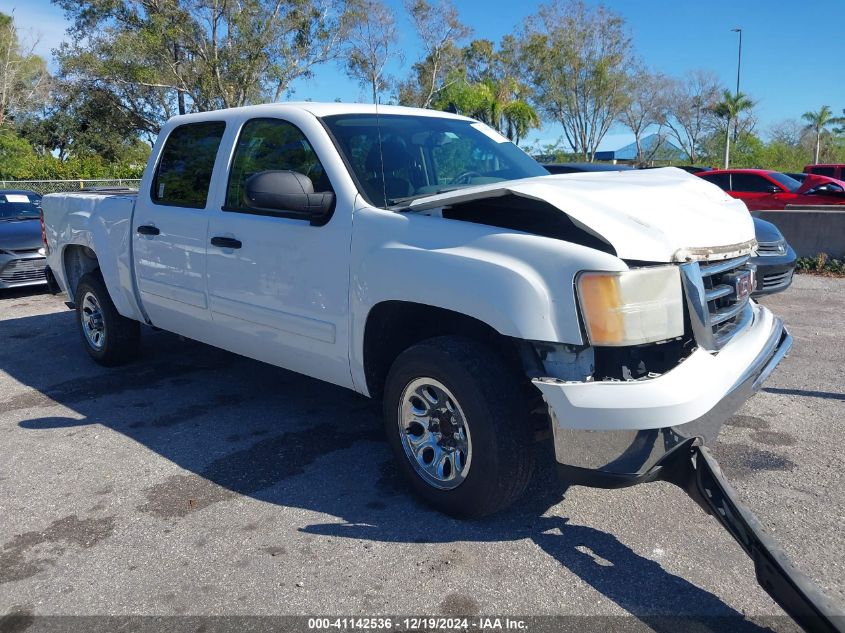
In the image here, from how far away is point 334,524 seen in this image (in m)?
3.55

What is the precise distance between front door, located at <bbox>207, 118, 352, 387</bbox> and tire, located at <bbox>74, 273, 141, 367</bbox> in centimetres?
182

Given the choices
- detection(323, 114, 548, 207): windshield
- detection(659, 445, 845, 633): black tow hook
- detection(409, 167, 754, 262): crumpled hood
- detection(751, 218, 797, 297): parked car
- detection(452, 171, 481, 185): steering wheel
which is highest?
detection(323, 114, 548, 207): windshield

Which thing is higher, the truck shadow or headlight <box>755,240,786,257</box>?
headlight <box>755,240,786,257</box>

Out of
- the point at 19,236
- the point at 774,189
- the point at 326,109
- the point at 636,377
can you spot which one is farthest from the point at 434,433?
the point at 774,189

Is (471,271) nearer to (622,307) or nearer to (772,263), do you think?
(622,307)

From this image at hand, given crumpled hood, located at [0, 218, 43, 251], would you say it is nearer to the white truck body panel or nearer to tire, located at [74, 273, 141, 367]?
A: tire, located at [74, 273, 141, 367]

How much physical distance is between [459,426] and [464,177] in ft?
5.48

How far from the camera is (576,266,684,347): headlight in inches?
113

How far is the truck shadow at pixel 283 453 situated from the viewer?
3.11 metres

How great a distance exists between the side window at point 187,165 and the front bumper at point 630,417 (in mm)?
2948

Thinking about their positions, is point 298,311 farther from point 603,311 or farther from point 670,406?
point 670,406

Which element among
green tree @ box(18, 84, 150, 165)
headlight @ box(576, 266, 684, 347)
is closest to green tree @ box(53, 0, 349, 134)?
green tree @ box(18, 84, 150, 165)

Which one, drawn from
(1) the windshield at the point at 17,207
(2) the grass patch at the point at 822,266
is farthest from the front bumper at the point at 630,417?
(1) the windshield at the point at 17,207

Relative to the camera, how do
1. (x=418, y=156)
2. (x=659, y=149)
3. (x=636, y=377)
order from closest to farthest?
(x=636, y=377) → (x=418, y=156) → (x=659, y=149)
